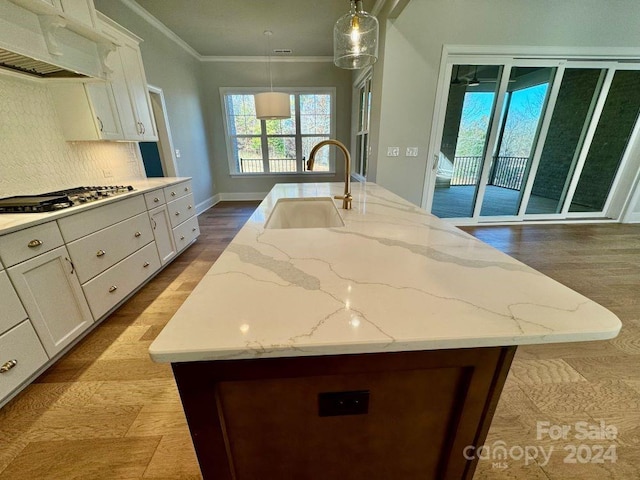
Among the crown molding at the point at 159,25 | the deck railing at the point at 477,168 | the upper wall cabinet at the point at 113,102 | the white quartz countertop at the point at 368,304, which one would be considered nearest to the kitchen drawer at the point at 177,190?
the upper wall cabinet at the point at 113,102

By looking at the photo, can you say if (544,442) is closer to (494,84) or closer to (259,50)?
(494,84)

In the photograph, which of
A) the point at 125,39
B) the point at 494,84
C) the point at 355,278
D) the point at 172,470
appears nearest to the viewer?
the point at 355,278

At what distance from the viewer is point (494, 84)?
3326mm

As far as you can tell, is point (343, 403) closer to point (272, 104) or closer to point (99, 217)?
point (99, 217)

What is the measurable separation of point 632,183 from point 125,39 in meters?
6.84

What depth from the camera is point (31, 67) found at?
175 cm

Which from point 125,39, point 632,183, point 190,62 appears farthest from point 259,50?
point 632,183

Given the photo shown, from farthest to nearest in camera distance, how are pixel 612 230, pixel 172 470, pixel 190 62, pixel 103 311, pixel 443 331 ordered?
pixel 190 62 → pixel 612 230 → pixel 103 311 → pixel 172 470 → pixel 443 331

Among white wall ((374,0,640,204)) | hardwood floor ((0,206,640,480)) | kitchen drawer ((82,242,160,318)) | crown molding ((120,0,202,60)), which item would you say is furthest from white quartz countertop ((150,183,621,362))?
crown molding ((120,0,202,60))

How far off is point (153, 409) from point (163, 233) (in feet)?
6.09

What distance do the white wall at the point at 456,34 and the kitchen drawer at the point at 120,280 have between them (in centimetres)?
287

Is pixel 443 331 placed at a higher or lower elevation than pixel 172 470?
higher

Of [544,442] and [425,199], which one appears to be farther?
[425,199]

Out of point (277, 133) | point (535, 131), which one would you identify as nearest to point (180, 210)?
point (277, 133)
